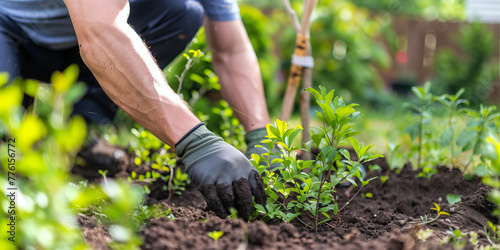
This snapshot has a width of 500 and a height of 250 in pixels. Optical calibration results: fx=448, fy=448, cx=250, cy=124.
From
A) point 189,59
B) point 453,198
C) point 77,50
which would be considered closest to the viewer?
point 453,198

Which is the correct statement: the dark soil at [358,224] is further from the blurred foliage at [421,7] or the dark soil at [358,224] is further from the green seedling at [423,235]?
the blurred foliage at [421,7]

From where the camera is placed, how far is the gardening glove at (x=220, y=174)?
1.52 m

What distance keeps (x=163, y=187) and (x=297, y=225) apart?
0.89 m

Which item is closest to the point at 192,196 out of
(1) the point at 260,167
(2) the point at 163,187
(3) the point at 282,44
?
(2) the point at 163,187

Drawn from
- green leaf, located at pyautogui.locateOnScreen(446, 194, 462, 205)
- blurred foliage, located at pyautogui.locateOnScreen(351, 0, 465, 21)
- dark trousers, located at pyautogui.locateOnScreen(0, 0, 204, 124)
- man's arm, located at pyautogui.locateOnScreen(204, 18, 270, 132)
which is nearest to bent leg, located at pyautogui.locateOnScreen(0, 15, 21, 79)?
dark trousers, located at pyautogui.locateOnScreen(0, 0, 204, 124)

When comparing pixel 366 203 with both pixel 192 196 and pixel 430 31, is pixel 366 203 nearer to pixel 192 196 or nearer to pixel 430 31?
pixel 192 196

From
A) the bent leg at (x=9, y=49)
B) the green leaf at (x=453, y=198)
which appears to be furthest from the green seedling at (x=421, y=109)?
the bent leg at (x=9, y=49)

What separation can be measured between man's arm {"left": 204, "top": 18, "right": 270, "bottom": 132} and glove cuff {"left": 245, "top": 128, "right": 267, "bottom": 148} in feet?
0.33

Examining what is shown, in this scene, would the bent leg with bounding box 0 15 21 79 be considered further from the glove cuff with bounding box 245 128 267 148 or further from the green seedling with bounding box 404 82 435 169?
the green seedling with bounding box 404 82 435 169

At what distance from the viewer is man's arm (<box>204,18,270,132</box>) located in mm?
2350

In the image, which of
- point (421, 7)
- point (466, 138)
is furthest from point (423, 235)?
point (421, 7)

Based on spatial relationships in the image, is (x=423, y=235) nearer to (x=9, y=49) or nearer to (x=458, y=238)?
(x=458, y=238)

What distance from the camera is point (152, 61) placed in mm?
1634

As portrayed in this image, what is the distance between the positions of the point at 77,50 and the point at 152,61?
3.22ft
